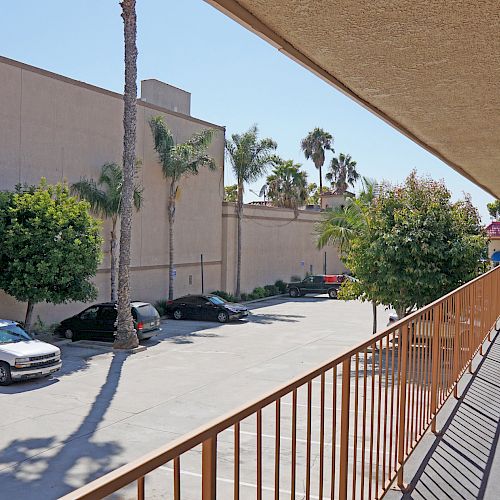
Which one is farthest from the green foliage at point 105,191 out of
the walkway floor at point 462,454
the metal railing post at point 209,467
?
the metal railing post at point 209,467

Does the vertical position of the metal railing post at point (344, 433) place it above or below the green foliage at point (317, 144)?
below

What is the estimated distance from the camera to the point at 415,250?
1777 centimetres

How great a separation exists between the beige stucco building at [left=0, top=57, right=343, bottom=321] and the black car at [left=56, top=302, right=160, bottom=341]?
2.45 metres

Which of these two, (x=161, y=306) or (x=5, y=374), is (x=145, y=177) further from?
(x=5, y=374)

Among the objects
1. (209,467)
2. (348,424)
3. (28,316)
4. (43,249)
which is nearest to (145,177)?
(43,249)

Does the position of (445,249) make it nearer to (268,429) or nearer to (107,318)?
(268,429)

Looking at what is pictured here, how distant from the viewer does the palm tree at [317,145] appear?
234 feet

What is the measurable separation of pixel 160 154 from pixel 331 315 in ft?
39.2

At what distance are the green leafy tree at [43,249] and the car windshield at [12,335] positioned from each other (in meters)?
3.54

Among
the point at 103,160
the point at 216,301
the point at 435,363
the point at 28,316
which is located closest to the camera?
the point at 435,363

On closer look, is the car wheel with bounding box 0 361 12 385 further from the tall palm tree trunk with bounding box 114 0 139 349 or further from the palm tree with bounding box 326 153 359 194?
the palm tree with bounding box 326 153 359 194

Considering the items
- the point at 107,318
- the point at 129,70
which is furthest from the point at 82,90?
the point at 107,318

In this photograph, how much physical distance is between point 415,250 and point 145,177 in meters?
16.1

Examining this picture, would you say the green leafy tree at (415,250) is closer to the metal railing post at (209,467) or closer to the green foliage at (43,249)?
the green foliage at (43,249)
